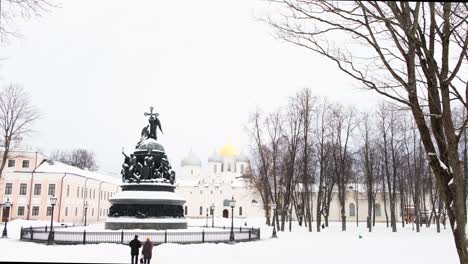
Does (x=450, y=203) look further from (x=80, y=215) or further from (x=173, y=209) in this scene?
(x=80, y=215)

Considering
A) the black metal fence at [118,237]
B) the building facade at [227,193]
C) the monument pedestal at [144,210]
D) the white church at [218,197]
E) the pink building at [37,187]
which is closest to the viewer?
the black metal fence at [118,237]

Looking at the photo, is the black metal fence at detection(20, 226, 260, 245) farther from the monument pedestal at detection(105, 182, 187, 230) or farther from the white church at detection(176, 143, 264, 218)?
the white church at detection(176, 143, 264, 218)

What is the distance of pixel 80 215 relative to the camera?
53312 millimetres

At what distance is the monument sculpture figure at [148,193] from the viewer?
2394 cm

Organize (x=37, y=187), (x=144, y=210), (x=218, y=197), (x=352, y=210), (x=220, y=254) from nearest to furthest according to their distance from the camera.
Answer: (x=220, y=254) → (x=144, y=210) → (x=37, y=187) → (x=352, y=210) → (x=218, y=197)

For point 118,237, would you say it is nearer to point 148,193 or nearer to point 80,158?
point 148,193

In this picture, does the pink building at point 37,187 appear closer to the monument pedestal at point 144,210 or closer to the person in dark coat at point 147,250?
the monument pedestal at point 144,210

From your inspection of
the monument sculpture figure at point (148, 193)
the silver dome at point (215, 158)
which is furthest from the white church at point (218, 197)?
the monument sculpture figure at point (148, 193)

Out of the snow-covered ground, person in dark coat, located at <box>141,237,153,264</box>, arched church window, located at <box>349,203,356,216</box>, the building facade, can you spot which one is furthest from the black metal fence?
arched church window, located at <box>349,203,356,216</box>

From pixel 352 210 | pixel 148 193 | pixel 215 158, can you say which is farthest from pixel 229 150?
pixel 148 193

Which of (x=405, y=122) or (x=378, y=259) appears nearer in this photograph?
(x=378, y=259)

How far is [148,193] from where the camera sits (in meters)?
24.8

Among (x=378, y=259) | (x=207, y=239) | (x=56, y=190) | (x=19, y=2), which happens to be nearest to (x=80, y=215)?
(x=56, y=190)

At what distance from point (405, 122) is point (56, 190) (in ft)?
120
